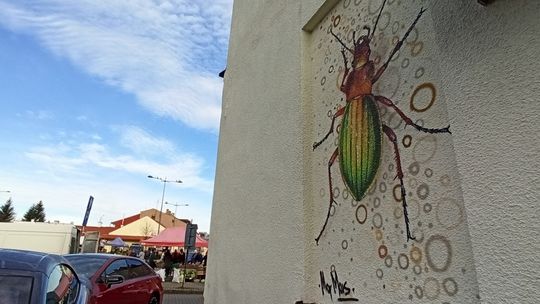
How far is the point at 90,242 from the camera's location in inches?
774

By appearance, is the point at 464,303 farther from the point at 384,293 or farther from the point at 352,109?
the point at 352,109

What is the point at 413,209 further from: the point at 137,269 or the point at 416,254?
the point at 137,269

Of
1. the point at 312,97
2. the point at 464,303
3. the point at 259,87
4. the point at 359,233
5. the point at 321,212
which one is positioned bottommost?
the point at 464,303

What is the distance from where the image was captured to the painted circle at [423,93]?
314 centimetres

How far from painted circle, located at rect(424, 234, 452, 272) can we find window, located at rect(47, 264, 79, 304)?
10.3 ft

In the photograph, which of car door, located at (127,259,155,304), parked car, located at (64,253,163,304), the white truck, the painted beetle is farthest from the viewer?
the white truck

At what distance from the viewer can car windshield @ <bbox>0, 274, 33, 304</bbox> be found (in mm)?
3100

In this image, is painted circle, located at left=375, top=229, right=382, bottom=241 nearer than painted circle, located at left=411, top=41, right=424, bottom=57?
No

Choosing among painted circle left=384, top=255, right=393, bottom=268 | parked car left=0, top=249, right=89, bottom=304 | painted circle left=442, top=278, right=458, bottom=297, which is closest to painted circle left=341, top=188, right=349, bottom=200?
painted circle left=384, top=255, right=393, bottom=268

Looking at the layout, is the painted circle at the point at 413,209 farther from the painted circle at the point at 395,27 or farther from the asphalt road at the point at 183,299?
the asphalt road at the point at 183,299

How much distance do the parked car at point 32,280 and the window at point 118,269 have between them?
4333 millimetres

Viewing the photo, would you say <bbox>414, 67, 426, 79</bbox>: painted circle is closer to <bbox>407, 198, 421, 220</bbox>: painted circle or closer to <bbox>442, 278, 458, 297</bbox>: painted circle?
<bbox>407, 198, 421, 220</bbox>: painted circle

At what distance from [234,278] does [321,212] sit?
2.72m

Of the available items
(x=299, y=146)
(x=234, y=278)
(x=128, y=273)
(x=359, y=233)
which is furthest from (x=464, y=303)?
(x=128, y=273)
